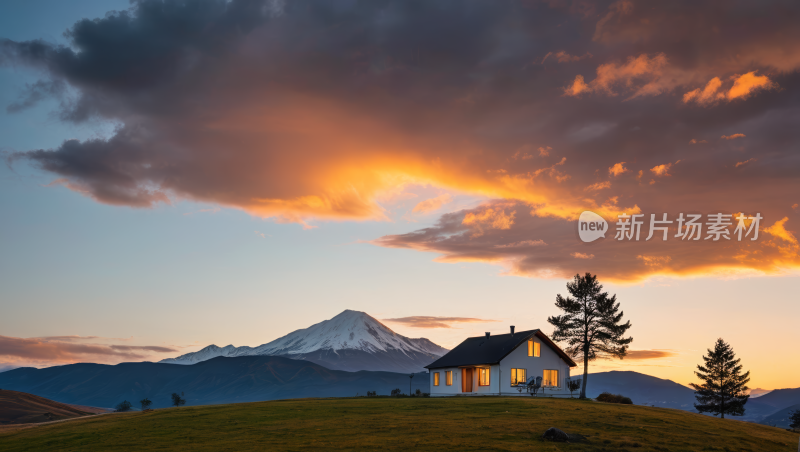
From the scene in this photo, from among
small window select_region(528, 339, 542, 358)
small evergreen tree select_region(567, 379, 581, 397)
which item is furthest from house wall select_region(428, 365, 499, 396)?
small evergreen tree select_region(567, 379, 581, 397)

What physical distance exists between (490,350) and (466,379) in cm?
459

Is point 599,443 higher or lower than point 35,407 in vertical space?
higher

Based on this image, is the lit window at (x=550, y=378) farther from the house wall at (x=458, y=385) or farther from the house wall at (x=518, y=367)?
the house wall at (x=458, y=385)

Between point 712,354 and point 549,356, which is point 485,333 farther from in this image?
point 712,354

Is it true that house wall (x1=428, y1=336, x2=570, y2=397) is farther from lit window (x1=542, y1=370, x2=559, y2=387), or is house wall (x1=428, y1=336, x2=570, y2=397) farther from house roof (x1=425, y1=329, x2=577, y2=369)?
house roof (x1=425, y1=329, x2=577, y2=369)

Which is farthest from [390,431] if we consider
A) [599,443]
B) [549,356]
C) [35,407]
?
[35,407]

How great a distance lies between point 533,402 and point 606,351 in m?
20.7

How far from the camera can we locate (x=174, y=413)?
4466 cm

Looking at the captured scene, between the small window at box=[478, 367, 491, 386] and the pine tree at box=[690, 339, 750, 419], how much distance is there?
39377 mm

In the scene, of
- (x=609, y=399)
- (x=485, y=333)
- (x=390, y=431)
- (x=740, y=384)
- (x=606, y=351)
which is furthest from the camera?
(x=740, y=384)

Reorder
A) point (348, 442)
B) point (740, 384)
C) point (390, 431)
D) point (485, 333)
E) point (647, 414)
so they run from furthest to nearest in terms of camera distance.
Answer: point (740, 384), point (485, 333), point (647, 414), point (390, 431), point (348, 442)

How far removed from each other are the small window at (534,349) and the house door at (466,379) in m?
6.86

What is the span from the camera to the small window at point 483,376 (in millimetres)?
61156

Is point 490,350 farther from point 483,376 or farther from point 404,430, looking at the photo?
point 404,430
